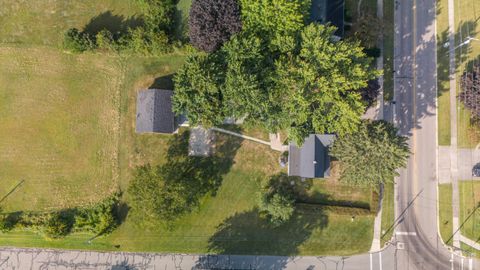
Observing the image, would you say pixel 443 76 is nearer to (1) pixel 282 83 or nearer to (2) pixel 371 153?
(2) pixel 371 153

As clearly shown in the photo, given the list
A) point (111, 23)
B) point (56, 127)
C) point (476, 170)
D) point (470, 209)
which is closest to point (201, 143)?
point (56, 127)

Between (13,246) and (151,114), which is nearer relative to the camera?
(151,114)

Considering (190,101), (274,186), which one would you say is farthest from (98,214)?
(274,186)

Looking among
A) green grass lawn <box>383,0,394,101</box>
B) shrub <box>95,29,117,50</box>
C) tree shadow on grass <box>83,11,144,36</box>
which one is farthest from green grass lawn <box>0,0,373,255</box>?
green grass lawn <box>383,0,394,101</box>

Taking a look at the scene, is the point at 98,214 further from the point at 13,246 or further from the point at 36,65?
the point at 36,65

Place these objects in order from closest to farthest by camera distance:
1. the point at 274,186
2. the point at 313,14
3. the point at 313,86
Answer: the point at 313,86 → the point at 313,14 → the point at 274,186
